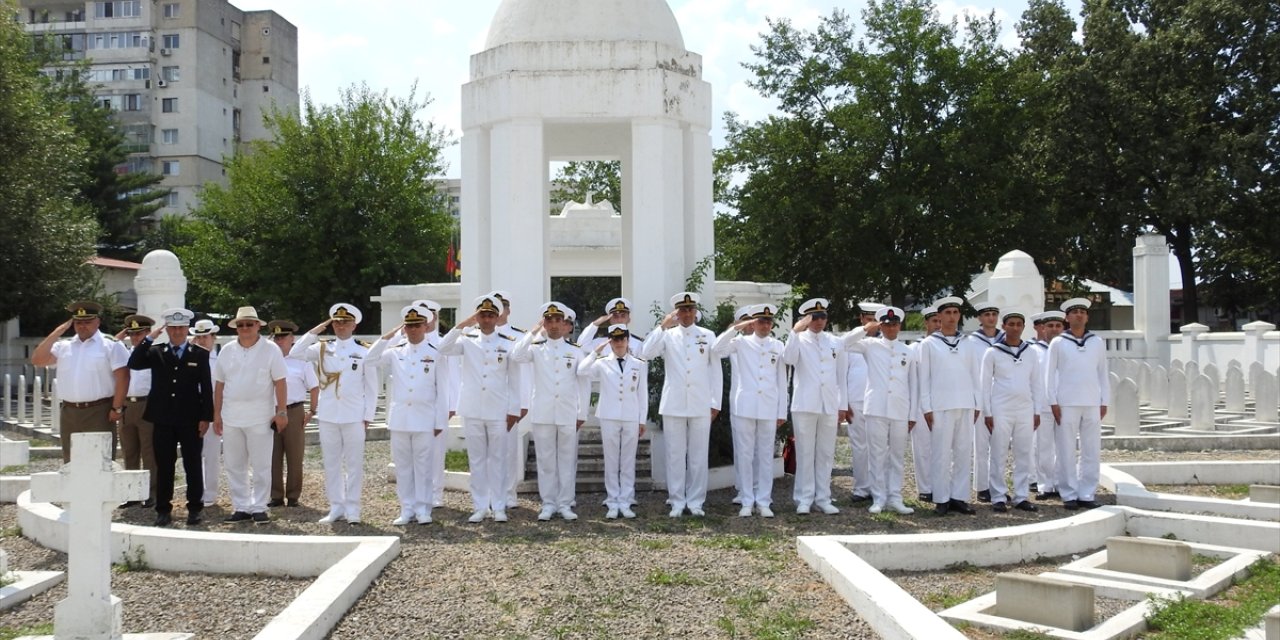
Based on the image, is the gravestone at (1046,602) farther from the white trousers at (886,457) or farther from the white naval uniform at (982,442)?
the white naval uniform at (982,442)

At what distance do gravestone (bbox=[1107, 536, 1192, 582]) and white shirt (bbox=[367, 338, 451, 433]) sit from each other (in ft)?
17.9

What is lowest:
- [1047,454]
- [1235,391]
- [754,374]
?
[1047,454]

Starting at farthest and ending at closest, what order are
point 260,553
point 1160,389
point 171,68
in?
point 171,68, point 1160,389, point 260,553

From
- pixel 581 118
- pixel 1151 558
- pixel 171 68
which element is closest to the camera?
pixel 1151 558

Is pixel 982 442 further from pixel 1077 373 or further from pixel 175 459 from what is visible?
pixel 175 459

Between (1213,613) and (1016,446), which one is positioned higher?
→ (1016,446)

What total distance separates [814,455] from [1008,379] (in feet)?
6.56

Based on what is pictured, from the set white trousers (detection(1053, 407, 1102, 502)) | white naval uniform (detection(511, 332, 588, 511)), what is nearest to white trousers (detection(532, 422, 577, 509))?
white naval uniform (detection(511, 332, 588, 511))

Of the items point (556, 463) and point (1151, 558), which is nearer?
point (1151, 558)

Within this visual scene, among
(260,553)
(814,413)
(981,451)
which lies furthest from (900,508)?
(260,553)

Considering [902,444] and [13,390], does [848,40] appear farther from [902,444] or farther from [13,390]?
[13,390]

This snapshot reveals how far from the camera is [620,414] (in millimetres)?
9406

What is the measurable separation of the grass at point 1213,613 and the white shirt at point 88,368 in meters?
8.31

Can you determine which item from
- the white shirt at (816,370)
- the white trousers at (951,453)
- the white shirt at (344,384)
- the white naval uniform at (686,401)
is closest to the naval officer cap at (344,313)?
the white shirt at (344,384)
